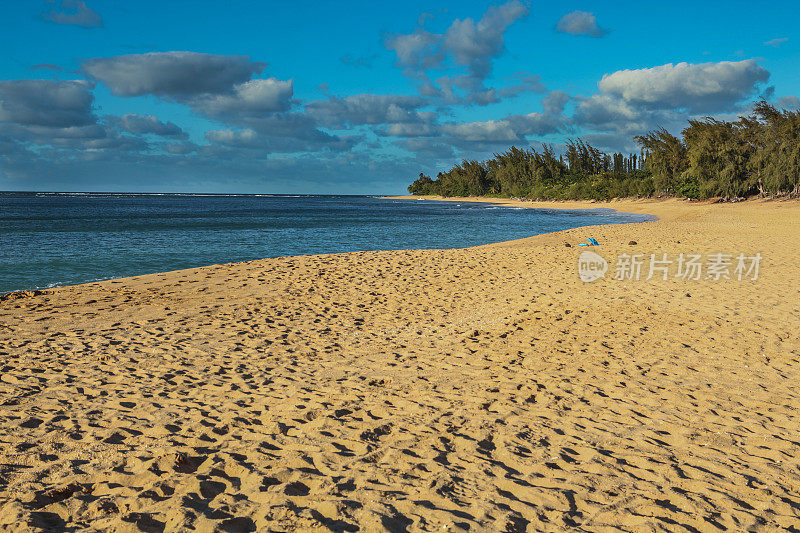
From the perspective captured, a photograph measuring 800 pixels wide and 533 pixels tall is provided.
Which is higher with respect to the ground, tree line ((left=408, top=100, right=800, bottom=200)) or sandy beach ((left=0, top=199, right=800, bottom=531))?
tree line ((left=408, top=100, right=800, bottom=200))

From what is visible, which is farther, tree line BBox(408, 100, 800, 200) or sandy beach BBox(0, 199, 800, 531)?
tree line BBox(408, 100, 800, 200)

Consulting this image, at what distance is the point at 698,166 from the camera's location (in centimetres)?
6512

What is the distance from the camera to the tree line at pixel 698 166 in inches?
2243

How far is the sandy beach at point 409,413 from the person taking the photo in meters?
3.84

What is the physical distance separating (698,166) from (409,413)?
72720mm

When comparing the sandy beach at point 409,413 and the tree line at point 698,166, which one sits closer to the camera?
the sandy beach at point 409,413

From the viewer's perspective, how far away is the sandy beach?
3836mm

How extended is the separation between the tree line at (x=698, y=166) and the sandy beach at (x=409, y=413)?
58036mm

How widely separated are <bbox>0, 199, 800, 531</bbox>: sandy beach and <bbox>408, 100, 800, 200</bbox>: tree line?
5804 cm

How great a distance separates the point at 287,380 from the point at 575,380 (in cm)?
400

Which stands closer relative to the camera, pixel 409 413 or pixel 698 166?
pixel 409 413

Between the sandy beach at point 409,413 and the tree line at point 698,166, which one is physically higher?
the tree line at point 698,166

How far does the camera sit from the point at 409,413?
575cm

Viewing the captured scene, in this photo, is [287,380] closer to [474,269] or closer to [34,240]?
[474,269]
